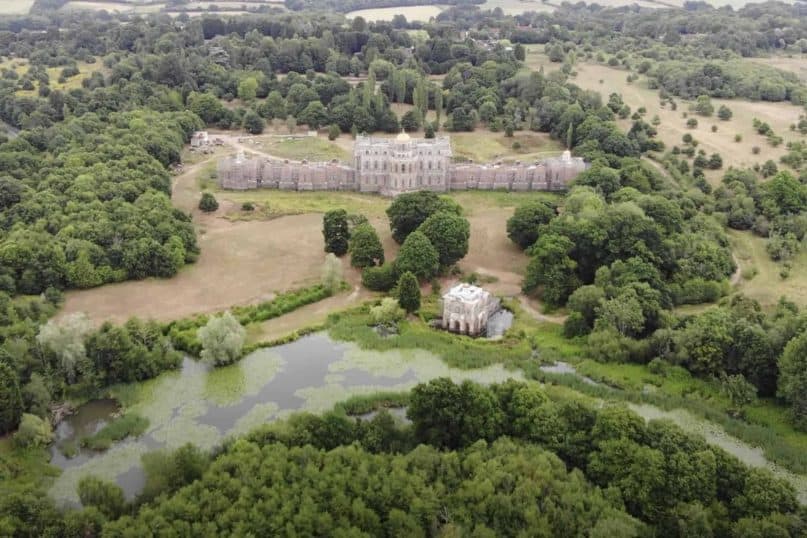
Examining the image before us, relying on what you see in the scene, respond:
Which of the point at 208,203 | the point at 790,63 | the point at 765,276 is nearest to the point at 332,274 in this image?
the point at 208,203

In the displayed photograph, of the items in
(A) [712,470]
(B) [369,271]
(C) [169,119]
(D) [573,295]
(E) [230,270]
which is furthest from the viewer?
(C) [169,119]

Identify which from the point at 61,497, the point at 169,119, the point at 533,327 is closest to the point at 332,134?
the point at 169,119

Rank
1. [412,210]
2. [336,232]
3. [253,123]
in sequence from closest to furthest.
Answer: [336,232] → [412,210] → [253,123]

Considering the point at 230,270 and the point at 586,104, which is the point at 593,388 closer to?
the point at 230,270

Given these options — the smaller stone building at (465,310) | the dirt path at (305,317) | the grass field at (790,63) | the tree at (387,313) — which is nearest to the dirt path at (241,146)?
the dirt path at (305,317)

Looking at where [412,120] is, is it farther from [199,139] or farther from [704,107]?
[704,107]

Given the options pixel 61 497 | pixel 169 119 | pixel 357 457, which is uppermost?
pixel 169 119
